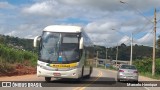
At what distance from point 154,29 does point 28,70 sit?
15.4 metres

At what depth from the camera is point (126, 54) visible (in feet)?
493

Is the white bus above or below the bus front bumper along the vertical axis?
above

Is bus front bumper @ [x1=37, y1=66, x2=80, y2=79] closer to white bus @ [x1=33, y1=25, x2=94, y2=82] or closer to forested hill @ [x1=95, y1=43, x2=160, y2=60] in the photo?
white bus @ [x1=33, y1=25, x2=94, y2=82]

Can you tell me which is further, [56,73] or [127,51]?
[127,51]

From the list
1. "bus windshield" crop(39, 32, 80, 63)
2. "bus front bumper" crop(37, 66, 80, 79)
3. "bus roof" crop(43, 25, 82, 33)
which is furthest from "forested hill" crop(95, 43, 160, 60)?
"bus front bumper" crop(37, 66, 80, 79)

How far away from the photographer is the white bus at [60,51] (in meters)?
23.0

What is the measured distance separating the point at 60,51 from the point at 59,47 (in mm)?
270

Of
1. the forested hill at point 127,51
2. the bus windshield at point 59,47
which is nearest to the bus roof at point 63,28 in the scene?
the bus windshield at point 59,47

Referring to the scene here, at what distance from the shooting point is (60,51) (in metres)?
23.4

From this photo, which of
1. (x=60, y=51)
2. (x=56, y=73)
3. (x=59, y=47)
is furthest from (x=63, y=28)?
(x=56, y=73)

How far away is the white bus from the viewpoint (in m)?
23.0

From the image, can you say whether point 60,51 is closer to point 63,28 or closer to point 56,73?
point 56,73

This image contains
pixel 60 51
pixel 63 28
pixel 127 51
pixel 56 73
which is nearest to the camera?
pixel 56 73

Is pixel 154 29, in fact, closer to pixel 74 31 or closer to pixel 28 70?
pixel 28 70
